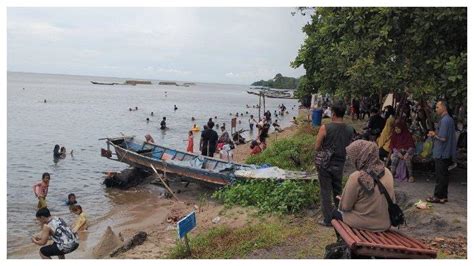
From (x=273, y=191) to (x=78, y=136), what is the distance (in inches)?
972

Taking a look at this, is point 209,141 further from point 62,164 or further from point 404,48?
point 62,164

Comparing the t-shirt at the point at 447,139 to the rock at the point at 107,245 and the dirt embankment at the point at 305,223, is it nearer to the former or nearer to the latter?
the dirt embankment at the point at 305,223

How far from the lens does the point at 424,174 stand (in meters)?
9.62

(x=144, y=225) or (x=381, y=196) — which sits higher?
(x=381, y=196)

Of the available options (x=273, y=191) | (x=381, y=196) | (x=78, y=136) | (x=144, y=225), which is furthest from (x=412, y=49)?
(x=78, y=136)

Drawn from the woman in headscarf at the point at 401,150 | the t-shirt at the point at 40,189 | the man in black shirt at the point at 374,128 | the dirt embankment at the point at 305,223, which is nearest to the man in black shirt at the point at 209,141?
the dirt embankment at the point at 305,223

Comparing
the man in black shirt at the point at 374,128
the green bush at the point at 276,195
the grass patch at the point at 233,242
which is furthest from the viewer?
the man in black shirt at the point at 374,128

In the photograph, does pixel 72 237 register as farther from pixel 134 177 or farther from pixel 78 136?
pixel 78 136

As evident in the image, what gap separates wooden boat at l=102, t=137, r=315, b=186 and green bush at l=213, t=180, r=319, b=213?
0.37 metres

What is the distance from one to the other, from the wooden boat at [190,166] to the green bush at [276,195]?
366mm

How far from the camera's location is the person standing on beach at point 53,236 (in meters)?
6.21

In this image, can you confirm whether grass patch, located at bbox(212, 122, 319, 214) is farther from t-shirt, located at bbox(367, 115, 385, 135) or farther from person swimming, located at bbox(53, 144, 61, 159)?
person swimming, located at bbox(53, 144, 61, 159)

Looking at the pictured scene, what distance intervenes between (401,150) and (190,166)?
6.25 meters

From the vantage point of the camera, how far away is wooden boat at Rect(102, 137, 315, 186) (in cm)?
1074
